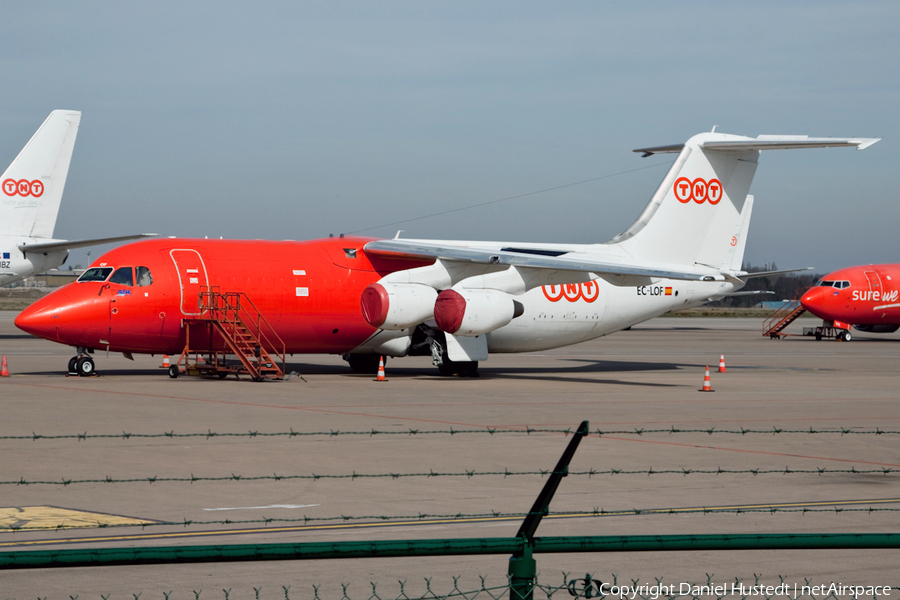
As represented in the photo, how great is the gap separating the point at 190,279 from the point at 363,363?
238 inches

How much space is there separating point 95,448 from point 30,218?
90.7ft

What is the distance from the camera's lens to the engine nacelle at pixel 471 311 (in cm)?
2430

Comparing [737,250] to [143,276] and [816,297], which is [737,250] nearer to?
[143,276]

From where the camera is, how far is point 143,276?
78.1 ft

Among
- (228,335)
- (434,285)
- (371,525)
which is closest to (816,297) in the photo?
(434,285)

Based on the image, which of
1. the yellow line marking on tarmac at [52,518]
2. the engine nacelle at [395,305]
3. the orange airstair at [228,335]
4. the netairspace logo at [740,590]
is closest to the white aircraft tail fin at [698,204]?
the engine nacelle at [395,305]

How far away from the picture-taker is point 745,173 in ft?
99.6

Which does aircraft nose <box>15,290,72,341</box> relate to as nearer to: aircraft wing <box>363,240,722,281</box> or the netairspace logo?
aircraft wing <box>363,240,722,281</box>

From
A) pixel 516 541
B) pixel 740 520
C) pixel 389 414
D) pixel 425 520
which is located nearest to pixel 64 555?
pixel 516 541

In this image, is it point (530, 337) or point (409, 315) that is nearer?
point (409, 315)

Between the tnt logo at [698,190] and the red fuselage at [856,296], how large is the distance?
21920mm

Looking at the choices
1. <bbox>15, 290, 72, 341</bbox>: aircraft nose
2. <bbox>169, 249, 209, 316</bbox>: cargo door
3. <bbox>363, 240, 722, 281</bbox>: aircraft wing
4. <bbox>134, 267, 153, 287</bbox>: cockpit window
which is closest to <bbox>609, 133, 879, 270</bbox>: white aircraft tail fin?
<bbox>363, 240, 722, 281</bbox>: aircraft wing

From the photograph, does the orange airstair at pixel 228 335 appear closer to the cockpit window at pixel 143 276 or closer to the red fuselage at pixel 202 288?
the red fuselage at pixel 202 288

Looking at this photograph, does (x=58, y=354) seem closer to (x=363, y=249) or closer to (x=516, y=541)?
(x=363, y=249)
